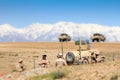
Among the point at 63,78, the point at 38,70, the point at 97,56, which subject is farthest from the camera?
the point at 97,56

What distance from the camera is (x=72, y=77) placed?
70.1 feet

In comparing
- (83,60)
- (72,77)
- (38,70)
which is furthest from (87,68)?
(83,60)

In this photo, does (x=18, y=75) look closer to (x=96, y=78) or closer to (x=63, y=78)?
(x=63, y=78)

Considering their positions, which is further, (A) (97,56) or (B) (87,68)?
(A) (97,56)

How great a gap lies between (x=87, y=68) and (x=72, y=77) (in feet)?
4.51

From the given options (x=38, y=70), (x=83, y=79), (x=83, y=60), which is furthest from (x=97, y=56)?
(x=83, y=79)

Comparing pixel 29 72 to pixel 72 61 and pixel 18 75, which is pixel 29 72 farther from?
pixel 72 61

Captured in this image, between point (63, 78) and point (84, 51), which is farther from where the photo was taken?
point (84, 51)

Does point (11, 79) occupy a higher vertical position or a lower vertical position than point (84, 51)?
lower

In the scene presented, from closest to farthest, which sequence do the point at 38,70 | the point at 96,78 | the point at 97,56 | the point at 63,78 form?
1. the point at 96,78
2. the point at 63,78
3. the point at 38,70
4. the point at 97,56

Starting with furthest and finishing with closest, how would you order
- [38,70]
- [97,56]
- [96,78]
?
[97,56], [38,70], [96,78]

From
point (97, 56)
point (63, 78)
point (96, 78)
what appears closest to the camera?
point (96, 78)

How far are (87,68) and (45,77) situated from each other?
266cm

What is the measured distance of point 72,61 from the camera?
29.3 m
